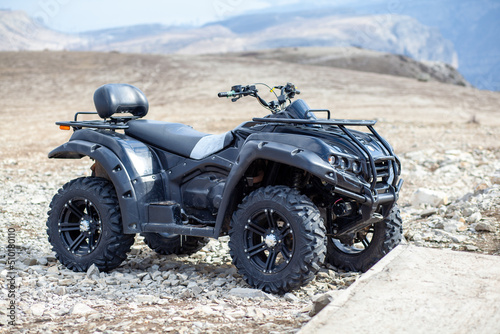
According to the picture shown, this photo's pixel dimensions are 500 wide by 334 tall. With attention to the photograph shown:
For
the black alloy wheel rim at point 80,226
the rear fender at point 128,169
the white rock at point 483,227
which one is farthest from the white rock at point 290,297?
the white rock at point 483,227

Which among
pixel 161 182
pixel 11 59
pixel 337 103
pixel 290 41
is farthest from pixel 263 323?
pixel 290 41

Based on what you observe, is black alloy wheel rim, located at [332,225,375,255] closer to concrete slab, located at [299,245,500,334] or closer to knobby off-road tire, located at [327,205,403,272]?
knobby off-road tire, located at [327,205,403,272]

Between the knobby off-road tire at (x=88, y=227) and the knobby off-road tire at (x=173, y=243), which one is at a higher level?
the knobby off-road tire at (x=88, y=227)

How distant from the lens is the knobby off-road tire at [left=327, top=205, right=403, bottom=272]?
19.3 ft

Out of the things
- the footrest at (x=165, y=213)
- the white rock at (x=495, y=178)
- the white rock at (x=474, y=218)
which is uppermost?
the footrest at (x=165, y=213)

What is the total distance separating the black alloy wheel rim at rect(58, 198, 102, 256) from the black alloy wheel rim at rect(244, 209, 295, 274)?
5.29 feet

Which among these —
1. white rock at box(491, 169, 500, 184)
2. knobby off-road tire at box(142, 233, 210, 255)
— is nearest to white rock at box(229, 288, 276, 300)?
knobby off-road tire at box(142, 233, 210, 255)

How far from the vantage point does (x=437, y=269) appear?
493 cm

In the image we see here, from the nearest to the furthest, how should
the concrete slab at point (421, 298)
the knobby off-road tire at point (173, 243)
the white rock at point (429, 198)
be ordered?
the concrete slab at point (421, 298) < the knobby off-road tire at point (173, 243) < the white rock at point (429, 198)

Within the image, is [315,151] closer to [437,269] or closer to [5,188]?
[437,269]

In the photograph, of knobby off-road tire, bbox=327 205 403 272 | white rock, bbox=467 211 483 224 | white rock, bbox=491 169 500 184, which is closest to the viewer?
knobby off-road tire, bbox=327 205 403 272

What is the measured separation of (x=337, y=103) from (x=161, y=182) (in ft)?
79.8

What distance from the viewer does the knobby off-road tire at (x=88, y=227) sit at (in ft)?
20.1

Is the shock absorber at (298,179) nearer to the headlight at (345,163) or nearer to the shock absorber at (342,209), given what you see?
the shock absorber at (342,209)
